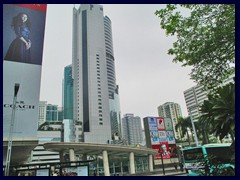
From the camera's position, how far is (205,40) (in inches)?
364

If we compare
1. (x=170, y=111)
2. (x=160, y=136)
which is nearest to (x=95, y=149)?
(x=160, y=136)

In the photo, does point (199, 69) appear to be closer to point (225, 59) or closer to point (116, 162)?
point (225, 59)

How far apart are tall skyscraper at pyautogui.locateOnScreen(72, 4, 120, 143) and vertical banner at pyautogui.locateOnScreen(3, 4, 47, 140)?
197 ft

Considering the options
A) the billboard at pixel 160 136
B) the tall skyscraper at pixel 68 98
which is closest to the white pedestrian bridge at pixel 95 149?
the billboard at pixel 160 136

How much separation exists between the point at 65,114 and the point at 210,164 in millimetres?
126065

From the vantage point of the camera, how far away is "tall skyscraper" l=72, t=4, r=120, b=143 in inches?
3321

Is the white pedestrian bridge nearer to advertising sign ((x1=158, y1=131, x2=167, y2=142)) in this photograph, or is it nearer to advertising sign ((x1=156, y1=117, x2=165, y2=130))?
advertising sign ((x1=158, y1=131, x2=167, y2=142))

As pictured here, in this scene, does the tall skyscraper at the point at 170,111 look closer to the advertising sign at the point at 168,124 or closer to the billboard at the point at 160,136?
the advertising sign at the point at 168,124

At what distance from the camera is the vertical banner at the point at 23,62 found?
20891mm

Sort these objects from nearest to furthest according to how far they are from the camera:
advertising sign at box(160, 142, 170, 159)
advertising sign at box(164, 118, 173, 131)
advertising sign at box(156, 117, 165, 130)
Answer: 1. advertising sign at box(160, 142, 170, 159)
2. advertising sign at box(156, 117, 165, 130)
3. advertising sign at box(164, 118, 173, 131)

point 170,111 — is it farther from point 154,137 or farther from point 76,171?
point 76,171

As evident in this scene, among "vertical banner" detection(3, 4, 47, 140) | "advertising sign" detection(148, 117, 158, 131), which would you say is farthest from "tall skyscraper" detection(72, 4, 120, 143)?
"vertical banner" detection(3, 4, 47, 140)

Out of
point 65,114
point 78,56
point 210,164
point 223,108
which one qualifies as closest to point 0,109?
point 210,164

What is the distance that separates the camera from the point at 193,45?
943 centimetres
